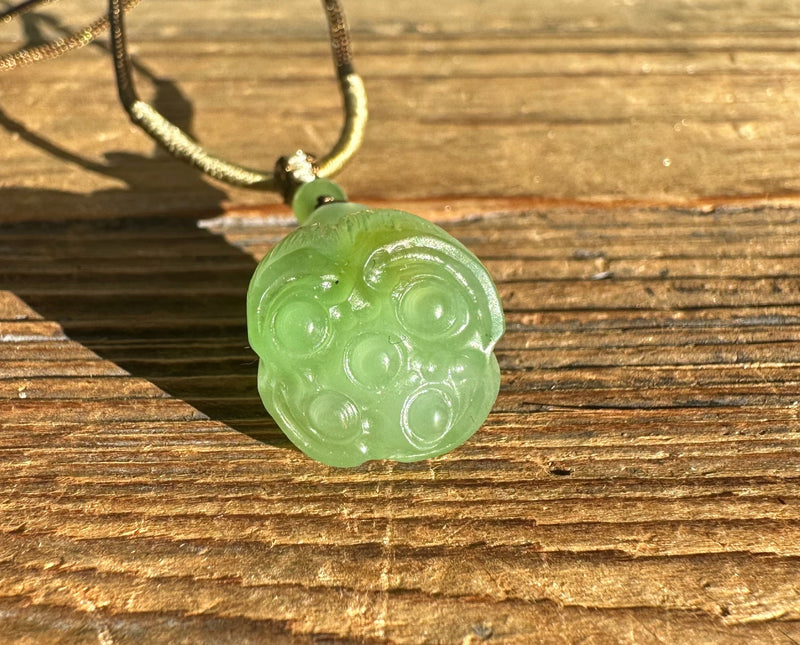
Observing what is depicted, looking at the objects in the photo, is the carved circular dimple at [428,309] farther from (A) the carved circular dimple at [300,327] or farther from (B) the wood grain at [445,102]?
(B) the wood grain at [445,102]

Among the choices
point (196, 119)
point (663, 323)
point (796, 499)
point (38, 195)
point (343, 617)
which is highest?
point (196, 119)

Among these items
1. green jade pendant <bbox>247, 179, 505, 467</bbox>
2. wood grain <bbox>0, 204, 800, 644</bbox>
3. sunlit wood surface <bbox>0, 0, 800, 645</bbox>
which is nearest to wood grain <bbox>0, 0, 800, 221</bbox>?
sunlit wood surface <bbox>0, 0, 800, 645</bbox>

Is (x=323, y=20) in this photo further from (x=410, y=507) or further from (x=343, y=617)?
(x=343, y=617)

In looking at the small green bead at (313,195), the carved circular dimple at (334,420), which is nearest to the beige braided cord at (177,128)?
the small green bead at (313,195)

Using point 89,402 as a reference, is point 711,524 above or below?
below

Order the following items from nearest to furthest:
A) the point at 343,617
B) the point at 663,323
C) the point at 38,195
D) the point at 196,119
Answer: the point at 343,617 → the point at 663,323 → the point at 38,195 → the point at 196,119

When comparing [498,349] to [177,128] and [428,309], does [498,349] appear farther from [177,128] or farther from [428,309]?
[177,128]

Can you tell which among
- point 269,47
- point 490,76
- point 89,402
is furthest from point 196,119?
point 89,402

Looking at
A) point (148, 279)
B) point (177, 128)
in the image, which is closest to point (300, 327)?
point (148, 279)
